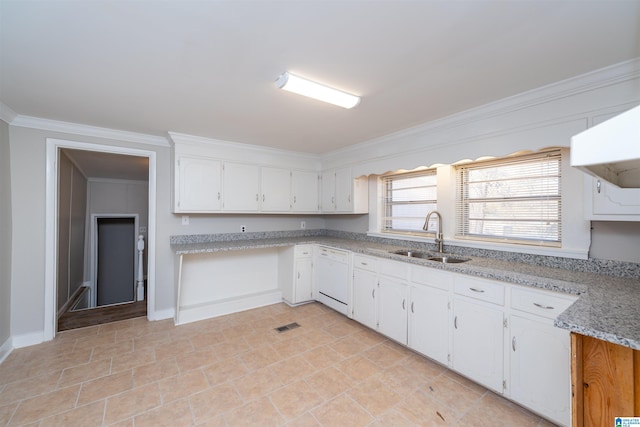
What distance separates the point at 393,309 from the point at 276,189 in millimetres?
2295

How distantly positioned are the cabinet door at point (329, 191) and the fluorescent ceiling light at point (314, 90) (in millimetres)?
2001

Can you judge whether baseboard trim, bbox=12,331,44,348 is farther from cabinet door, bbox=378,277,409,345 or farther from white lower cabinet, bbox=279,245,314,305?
cabinet door, bbox=378,277,409,345

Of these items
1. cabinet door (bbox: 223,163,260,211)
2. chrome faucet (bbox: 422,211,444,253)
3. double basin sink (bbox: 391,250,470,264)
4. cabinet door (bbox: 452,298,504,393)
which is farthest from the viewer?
cabinet door (bbox: 223,163,260,211)

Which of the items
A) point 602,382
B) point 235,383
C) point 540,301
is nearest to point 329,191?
point 235,383

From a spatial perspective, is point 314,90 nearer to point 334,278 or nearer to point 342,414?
point 342,414

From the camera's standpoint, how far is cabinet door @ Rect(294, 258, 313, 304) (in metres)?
3.75

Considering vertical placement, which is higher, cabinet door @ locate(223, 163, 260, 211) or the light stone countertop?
cabinet door @ locate(223, 163, 260, 211)

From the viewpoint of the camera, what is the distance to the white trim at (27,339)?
2.62 m

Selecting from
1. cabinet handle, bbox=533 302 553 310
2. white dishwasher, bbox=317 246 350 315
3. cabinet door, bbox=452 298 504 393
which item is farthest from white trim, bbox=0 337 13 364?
cabinet handle, bbox=533 302 553 310

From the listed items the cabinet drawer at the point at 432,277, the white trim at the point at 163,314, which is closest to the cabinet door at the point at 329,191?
the cabinet drawer at the point at 432,277

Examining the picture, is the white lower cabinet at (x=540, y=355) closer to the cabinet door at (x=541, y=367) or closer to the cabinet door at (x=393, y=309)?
the cabinet door at (x=541, y=367)

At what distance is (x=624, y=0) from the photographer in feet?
3.83

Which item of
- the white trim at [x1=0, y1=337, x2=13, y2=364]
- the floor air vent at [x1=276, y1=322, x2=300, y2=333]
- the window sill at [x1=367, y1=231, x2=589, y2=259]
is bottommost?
the floor air vent at [x1=276, y1=322, x2=300, y2=333]

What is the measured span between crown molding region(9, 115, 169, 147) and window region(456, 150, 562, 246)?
367 cm
